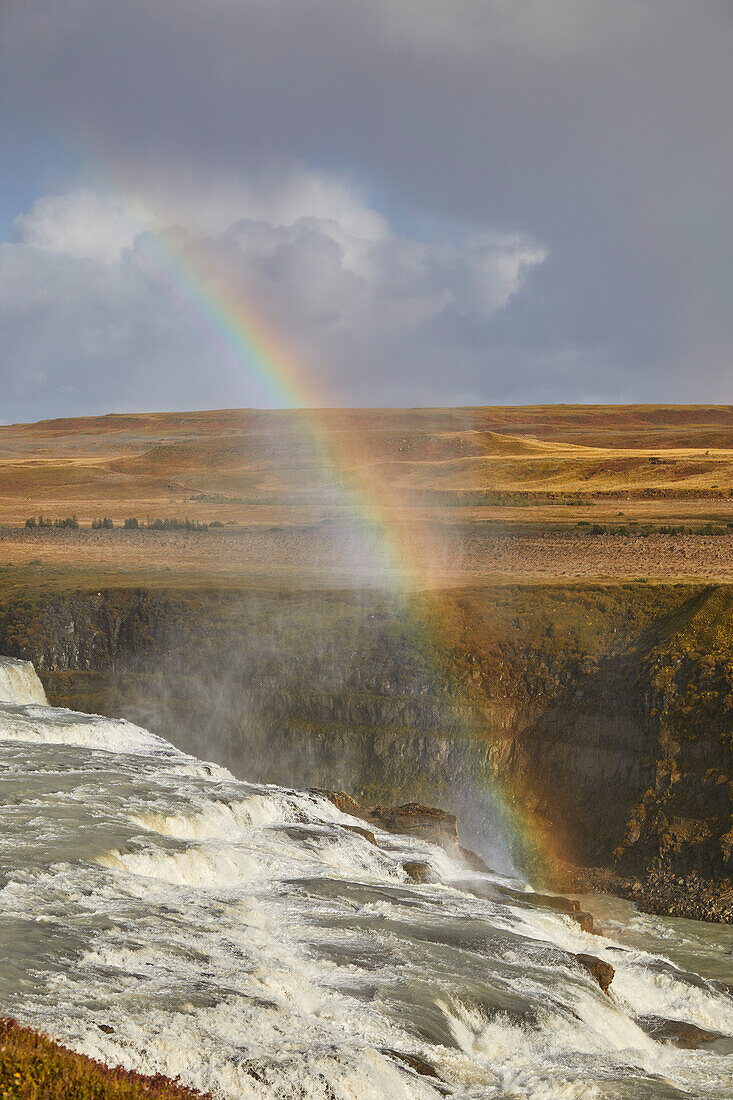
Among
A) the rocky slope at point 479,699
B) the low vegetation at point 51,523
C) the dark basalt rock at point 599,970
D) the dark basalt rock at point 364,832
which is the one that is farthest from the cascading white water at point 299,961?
the low vegetation at point 51,523

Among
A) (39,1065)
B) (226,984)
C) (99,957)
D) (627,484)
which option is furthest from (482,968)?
(627,484)

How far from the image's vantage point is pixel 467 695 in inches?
1428

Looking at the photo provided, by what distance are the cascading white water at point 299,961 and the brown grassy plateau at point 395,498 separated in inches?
1031

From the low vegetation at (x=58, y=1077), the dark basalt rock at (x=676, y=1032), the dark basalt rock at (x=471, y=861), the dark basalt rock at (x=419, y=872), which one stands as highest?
the low vegetation at (x=58, y=1077)

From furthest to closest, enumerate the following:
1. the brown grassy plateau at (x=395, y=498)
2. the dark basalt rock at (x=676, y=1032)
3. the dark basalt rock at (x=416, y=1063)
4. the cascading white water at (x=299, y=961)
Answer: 1. the brown grassy plateau at (x=395, y=498)
2. the dark basalt rock at (x=676, y=1032)
3. the dark basalt rock at (x=416, y=1063)
4. the cascading white water at (x=299, y=961)

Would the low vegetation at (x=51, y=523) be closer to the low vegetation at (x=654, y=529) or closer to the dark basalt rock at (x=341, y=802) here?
the low vegetation at (x=654, y=529)

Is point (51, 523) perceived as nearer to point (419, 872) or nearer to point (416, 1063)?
point (419, 872)

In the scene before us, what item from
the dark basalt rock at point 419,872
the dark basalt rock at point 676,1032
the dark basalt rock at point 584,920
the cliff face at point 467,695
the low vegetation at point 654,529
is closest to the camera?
the dark basalt rock at point 676,1032

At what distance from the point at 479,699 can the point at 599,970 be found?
56.7 feet

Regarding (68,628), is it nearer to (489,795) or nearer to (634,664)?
(489,795)

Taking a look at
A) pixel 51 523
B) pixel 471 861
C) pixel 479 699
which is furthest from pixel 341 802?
pixel 51 523

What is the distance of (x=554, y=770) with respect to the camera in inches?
1331

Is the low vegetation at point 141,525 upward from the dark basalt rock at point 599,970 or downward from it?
Result: upward

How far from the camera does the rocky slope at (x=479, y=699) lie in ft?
101
